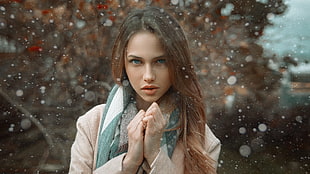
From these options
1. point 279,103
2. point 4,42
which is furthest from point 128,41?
point 279,103

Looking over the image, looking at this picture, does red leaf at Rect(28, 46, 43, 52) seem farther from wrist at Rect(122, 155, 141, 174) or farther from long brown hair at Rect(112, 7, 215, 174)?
wrist at Rect(122, 155, 141, 174)

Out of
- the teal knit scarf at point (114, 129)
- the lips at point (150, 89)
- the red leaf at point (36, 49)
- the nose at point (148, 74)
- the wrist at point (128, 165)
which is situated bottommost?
the wrist at point (128, 165)

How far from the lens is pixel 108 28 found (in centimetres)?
158

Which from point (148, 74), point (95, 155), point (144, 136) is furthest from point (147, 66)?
point (95, 155)

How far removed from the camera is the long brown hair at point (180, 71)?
27.9 inches

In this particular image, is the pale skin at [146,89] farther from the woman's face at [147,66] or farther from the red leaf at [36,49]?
the red leaf at [36,49]

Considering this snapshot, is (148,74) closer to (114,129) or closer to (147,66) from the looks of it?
(147,66)

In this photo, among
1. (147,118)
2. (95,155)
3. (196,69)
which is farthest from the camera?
(196,69)

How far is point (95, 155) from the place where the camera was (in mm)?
776

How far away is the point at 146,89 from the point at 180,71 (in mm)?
87

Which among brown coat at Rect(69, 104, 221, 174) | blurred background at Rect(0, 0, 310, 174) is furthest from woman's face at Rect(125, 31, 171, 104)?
blurred background at Rect(0, 0, 310, 174)

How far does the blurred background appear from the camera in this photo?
1.59 metres

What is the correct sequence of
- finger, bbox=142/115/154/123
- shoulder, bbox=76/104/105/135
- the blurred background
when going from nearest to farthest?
finger, bbox=142/115/154/123 → shoulder, bbox=76/104/105/135 → the blurred background

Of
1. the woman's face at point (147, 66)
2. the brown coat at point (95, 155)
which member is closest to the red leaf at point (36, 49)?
the brown coat at point (95, 155)
